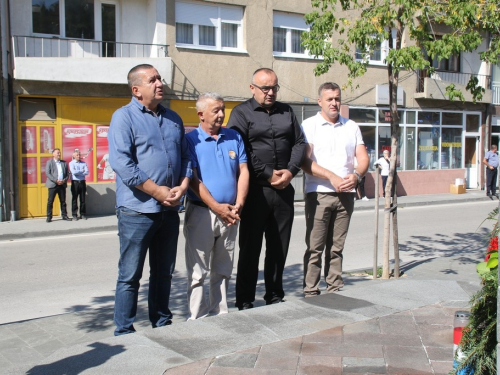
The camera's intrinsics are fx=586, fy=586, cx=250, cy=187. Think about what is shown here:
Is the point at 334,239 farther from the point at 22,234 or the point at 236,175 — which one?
the point at 22,234

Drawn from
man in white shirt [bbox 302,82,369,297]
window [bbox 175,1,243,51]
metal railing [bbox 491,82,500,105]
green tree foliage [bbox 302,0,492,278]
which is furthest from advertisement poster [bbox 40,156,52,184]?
metal railing [bbox 491,82,500,105]

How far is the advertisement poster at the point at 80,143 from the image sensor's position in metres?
16.0

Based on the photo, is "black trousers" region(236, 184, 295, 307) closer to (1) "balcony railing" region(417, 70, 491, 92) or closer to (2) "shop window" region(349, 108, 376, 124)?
(2) "shop window" region(349, 108, 376, 124)

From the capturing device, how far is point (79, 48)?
16109 millimetres

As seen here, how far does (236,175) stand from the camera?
5172mm

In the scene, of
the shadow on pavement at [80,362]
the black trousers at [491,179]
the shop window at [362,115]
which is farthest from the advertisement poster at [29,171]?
the black trousers at [491,179]

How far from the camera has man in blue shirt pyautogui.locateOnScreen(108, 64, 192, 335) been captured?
4473mm

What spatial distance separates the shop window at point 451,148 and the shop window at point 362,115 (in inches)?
163

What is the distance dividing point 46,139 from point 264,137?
1168cm

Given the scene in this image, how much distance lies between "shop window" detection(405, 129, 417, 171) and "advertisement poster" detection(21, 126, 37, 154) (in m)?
14.0

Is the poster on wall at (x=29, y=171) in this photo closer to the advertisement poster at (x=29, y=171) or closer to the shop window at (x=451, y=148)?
the advertisement poster at (x=29, y=171)

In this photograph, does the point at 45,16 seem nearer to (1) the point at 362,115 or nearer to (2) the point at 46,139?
(2) the point at 46,139

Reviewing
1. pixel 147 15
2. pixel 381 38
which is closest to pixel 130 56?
pixel 147 15

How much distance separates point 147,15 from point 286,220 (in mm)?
13237
